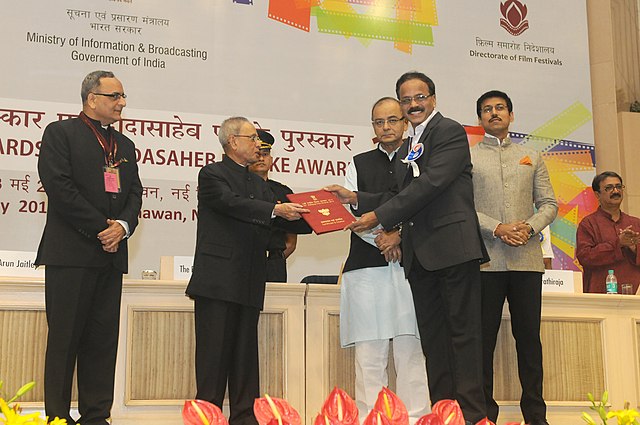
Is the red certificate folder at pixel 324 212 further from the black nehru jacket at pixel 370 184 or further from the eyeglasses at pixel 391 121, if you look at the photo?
the eyeglasses at pixel 391 121

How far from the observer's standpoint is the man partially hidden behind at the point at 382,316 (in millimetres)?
3449

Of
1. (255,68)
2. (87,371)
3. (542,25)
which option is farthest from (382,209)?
(542,25)

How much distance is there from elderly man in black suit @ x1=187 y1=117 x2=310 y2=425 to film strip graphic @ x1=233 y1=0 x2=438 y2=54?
2.75m

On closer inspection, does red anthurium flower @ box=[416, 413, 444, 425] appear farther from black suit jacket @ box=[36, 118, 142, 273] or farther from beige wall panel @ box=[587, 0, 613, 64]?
beige wall panel @ box=[587, 0, 613, 64]

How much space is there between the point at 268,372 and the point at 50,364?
1025 mm

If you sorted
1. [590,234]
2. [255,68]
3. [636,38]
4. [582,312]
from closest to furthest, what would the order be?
[582,312] < [590,234] < [255,68] < [636,38]

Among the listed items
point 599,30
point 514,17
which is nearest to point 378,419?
point 514,17

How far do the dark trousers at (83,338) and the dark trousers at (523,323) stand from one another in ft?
5.31

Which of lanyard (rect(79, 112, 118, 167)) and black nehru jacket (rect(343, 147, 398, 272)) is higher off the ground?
lanyard (rect(79, 112, 118, 167))

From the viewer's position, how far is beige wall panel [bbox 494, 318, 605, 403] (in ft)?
13.0

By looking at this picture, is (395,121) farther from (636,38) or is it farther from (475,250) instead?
(636,38)

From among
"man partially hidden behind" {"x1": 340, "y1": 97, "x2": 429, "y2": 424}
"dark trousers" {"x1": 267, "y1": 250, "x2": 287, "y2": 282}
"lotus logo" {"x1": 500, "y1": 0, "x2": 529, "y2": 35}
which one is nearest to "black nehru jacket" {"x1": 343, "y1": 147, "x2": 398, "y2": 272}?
"man partially hidden behind" {"x1": 340, "y1": 97, "x2": 429, "y2": 424}

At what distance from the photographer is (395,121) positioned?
361 cm

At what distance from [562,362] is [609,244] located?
0.85m
